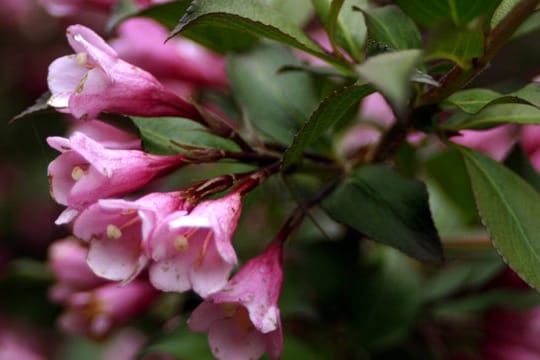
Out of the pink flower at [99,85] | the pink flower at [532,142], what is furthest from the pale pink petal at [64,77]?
the pink flower at [532,142]

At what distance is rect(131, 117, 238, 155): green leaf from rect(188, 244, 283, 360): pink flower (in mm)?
140

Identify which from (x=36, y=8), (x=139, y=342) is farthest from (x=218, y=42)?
(x=36, y=8)

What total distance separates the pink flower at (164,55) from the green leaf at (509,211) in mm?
527

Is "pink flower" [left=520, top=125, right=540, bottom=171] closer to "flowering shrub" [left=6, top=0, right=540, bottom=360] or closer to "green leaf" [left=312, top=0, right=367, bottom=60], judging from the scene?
"flowering shrub" [left=6, top=0, right=540, bottom=360]

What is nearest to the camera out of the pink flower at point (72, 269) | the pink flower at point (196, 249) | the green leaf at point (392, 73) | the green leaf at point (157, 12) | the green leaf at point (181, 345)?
the green leaf at point (392, 73)

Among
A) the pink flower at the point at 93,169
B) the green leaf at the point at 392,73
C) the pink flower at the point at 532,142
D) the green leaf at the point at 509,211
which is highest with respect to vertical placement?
the green leaf at the point at 392,73

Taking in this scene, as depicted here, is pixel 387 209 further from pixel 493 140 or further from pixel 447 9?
pixel 493 140

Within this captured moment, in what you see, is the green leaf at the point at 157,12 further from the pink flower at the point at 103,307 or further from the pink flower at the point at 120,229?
the pink flower at the point at 103,307

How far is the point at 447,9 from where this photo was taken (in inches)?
28.9

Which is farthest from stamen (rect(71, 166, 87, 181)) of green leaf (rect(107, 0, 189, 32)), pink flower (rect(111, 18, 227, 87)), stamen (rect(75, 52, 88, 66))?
pink flower (rect(111, 18, 227, 87))

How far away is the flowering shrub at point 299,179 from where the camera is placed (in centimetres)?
62

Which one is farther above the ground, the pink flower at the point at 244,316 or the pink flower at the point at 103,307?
the pink flower at the point at 244,316

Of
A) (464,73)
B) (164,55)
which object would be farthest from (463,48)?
(164,55)

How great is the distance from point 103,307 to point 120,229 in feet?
1.35
